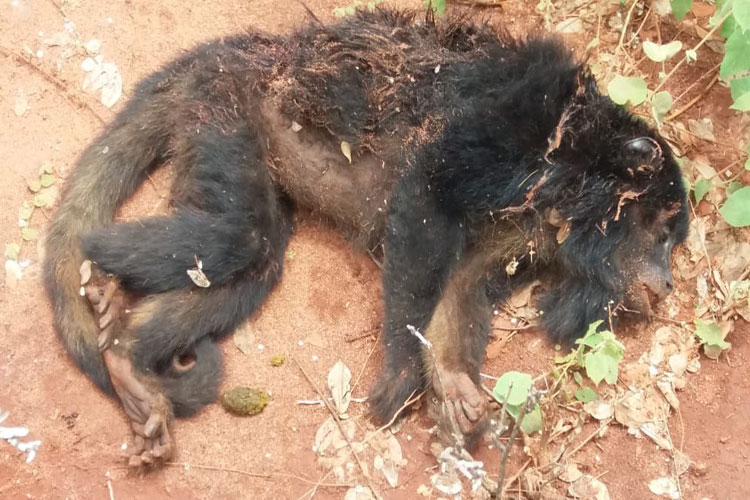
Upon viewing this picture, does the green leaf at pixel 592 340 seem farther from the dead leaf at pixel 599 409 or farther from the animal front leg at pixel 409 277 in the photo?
the animal front leg at pixel 409 277

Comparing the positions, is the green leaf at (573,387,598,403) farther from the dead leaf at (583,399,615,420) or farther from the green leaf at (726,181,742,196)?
the green leaf at (726,181,742,196)

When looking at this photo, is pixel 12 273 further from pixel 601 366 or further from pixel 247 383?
pixel 601 366

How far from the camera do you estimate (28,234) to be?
113 inches

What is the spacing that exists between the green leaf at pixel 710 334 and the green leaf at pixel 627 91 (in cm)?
94

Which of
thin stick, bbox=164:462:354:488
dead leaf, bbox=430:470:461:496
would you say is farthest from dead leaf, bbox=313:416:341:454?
dead leaf, bbox=430:470:461:496

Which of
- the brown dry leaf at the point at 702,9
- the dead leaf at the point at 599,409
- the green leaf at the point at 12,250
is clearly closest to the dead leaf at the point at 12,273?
the green leaf at the point at 12,250

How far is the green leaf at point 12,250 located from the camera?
2816mm

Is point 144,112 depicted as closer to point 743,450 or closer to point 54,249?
point 54,249

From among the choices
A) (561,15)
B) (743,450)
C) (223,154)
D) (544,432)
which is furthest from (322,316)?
(561,15)

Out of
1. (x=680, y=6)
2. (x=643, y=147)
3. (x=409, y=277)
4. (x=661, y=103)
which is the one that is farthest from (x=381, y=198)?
(x=680, y=6)

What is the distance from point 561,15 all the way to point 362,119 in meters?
1.46

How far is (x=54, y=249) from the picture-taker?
106 inches

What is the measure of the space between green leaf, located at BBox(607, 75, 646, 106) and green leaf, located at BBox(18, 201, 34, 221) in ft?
7.96

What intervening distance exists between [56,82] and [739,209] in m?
3.00
